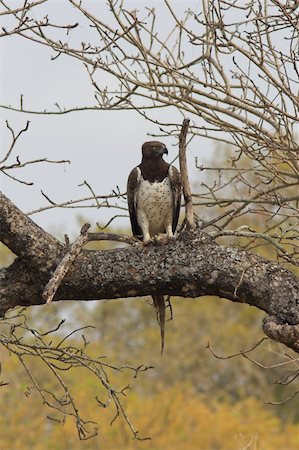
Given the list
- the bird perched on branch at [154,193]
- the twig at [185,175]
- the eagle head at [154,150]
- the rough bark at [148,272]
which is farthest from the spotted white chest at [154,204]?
the rough bark at [148,272]

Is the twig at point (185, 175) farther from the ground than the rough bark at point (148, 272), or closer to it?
farther from the ground

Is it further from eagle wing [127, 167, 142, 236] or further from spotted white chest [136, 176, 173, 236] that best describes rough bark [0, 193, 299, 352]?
eagle wing [127, 167, 142, 236]

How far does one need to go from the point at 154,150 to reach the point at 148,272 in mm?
1664

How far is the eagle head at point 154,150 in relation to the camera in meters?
6.68

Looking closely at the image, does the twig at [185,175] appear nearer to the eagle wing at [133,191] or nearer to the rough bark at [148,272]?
the rough bark at [148,272]

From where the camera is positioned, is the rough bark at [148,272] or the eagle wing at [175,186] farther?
the eagle wing at [175,186]

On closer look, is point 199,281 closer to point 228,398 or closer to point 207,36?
point 207,36

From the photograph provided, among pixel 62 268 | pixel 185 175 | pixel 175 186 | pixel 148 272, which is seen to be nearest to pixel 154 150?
pixel 175 186

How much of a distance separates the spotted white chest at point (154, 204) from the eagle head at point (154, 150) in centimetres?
17

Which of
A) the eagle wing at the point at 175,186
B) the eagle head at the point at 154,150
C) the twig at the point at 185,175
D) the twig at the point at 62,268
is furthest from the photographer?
the eagle head at the point at 154,150

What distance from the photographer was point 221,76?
639 cm

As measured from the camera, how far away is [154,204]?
656cm

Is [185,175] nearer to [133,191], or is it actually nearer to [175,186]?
[175,186]

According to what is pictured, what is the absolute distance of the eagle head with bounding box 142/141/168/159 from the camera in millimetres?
6684
